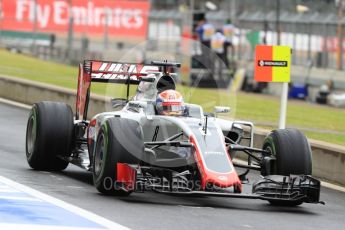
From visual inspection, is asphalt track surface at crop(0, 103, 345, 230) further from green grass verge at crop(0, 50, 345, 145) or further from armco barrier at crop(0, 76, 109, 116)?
armco barrier at crop(0, 76, 109, 116)

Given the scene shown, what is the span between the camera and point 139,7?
155 feet

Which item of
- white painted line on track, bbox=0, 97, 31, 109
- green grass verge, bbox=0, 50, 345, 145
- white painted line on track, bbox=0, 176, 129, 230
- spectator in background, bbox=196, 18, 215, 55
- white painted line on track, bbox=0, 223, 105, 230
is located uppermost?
spectator in background, bbox=196, 18, 215, 55

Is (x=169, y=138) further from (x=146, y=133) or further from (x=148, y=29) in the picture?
(x=148, y=29)

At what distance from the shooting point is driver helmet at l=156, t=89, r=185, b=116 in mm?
13609

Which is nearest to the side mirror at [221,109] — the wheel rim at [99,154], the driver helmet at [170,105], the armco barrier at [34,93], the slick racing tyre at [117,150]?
the driver helmet at [170,105]

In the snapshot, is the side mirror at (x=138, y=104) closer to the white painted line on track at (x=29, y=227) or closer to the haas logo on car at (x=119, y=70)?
the haas logo on car at (x=119, y=70)

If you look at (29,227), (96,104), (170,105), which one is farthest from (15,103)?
(29,227)

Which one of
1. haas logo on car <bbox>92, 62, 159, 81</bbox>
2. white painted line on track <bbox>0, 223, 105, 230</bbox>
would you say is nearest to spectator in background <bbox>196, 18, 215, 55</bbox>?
haas logo on car <bbox>92, 62, 159, 81</bbox>

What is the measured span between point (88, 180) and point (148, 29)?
108 ft

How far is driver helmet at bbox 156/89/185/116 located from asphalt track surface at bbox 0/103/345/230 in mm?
959

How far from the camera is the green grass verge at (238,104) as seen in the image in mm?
16252

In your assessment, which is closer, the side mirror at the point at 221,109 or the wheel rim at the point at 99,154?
the wheel rim at the point at 99,154

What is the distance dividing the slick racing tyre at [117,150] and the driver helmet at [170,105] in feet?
2.51

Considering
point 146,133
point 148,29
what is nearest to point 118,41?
point 148,29
